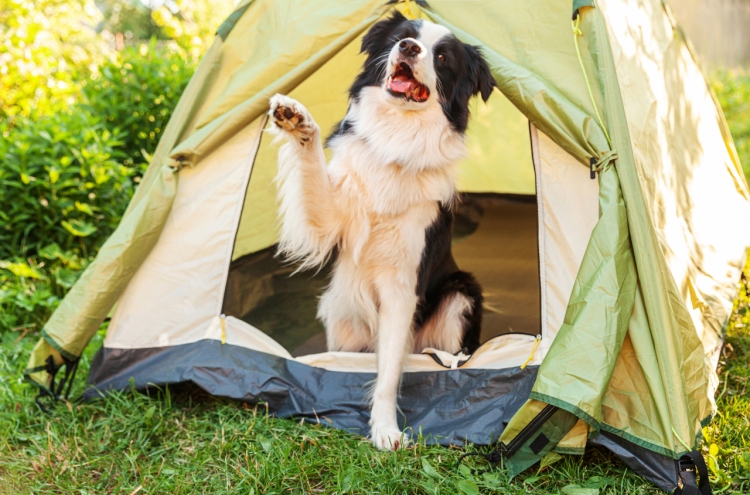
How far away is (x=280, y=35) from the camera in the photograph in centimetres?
252

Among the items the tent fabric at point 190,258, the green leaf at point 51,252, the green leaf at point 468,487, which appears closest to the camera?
the green leaf at point 468,487

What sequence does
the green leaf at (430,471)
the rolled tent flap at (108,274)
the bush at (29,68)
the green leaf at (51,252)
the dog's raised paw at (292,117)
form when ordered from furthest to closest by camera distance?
the bush at (29,68) < the green leaf at (51,252) < the rolled tent flap at (108,274) < the dog's raised paw at (292,117) < the green leaf at (430,471)

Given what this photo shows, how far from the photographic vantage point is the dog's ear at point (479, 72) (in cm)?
237

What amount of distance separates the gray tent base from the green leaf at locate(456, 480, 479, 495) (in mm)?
276

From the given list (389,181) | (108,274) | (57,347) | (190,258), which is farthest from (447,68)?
(57,347)

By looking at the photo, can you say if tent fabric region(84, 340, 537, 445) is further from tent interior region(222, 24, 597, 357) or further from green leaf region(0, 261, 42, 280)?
green leaf region(0, 261, 42, 280)

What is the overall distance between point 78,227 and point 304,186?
1.97 meters

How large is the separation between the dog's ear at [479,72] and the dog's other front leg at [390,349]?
86 centimetres

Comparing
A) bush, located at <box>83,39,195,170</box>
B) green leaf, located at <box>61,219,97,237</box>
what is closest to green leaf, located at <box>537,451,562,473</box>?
green leaf, located at <box>61,219,97,237</box>

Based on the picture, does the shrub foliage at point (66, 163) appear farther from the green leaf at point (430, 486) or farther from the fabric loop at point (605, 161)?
the fabric loop at point (605, 161)

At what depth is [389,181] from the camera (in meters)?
2.48

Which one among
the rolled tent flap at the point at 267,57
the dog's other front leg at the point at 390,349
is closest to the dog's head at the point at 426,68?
the rolled tent flap at the point at 267,57

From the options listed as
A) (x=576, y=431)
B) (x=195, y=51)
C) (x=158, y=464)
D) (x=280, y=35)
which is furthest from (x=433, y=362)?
(x=195, y=51)

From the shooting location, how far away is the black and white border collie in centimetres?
238
